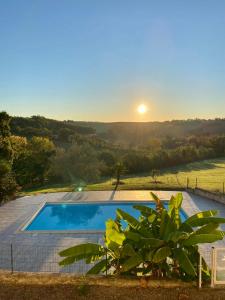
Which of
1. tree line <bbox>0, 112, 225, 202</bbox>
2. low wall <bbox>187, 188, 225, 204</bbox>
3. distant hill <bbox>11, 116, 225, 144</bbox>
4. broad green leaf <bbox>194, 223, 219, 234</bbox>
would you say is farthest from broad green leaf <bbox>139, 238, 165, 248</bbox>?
distant hill <bbox>11, 116, 225, 144</bbox>

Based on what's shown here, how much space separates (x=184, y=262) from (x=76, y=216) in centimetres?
1259

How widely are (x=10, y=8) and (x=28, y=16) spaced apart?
103 centimetres

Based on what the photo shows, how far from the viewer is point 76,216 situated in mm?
18422

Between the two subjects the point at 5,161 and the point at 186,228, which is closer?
the point at 186,228

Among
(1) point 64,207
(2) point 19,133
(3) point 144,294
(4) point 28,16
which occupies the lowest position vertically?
(1) point 64,207

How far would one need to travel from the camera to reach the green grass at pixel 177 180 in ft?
80.6

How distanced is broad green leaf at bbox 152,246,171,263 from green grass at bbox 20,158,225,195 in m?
16.3

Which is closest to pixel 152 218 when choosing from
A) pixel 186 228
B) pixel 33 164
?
pixel 186 228

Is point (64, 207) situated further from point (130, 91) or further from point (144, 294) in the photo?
point (144, 294)

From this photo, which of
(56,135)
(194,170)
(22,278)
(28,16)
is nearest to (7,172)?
(28,16)

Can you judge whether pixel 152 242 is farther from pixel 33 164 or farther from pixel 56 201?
pixel 33 164

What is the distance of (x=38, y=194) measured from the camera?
2319 cm

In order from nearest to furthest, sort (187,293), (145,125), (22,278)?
(187,293) → (22,278) → (145,125)

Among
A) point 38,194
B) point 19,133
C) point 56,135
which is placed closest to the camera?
point 38,194
